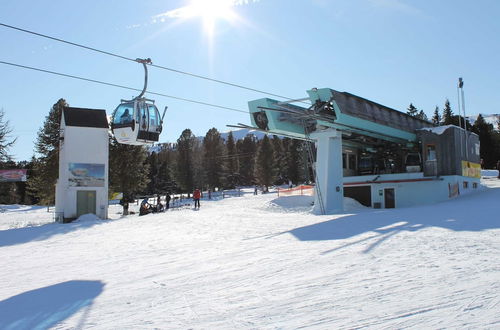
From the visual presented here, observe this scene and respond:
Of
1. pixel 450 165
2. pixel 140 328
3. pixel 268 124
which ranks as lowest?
pixel 140 328

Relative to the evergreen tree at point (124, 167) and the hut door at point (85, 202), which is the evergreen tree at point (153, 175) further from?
the hut door at point (85, 202)

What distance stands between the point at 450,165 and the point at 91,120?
76.5 feet

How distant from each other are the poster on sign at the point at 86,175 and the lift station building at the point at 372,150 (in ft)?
32.9

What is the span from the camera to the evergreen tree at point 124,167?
41.3m

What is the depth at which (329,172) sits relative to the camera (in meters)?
23.3

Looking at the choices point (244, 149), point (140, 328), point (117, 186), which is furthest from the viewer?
point (244, 149)

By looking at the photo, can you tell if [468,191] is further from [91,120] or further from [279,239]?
[91,120]

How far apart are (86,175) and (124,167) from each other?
16.6 meters

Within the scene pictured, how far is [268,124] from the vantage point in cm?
2475

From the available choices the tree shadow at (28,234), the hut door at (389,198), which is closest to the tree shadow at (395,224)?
the tree shadow at (28,234)

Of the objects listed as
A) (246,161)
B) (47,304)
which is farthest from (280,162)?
(47,304)

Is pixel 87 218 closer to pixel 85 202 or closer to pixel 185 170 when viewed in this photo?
pixel 85 202

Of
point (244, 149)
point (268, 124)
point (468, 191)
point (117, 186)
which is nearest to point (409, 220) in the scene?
point (268, 124)

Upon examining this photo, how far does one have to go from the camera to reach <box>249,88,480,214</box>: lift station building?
2308cm
